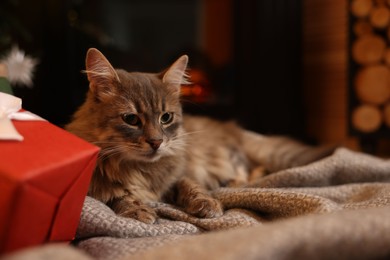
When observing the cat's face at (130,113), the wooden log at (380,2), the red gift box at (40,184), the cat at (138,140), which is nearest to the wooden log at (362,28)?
the wooden log at (380,2)

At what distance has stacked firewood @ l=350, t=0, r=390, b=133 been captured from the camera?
2.59 meters

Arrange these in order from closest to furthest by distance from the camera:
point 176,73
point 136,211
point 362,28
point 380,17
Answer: point 136,211
point 176,73
point 380,17
point 362,28

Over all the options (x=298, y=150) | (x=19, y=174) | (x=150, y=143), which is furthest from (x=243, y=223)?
(x=298, y=150)

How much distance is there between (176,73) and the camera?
1.58 metres

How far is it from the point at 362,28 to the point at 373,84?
34cm

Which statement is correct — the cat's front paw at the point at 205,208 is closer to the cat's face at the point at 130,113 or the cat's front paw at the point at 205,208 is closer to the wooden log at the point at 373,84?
the cat's face at the point at 130,113

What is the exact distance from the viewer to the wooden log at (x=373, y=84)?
2609mm

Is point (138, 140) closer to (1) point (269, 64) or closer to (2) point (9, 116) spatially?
(2) point (9, 116)

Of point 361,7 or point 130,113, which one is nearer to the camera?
point 130,113

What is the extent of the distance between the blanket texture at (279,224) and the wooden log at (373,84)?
101cm

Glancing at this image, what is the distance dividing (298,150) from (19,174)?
142cm

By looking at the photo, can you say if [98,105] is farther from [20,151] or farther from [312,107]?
[312,107]

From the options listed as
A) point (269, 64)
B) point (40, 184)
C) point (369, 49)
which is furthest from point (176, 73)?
point (269, 64)

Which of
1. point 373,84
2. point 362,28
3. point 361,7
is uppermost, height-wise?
point 361,7
